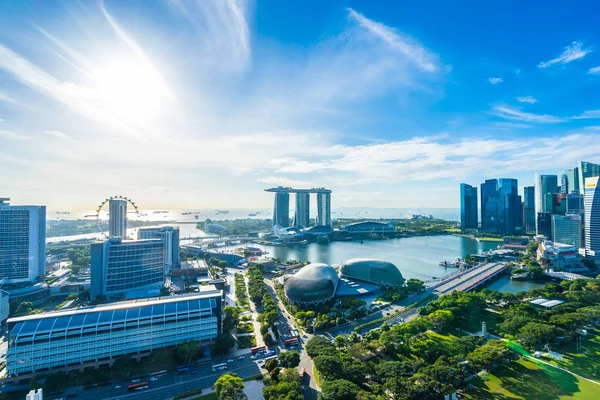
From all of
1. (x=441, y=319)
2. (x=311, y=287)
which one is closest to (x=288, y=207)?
(x=311, y=287)

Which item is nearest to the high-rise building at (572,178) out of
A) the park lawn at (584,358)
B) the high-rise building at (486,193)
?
the high-rise building at (486,193)

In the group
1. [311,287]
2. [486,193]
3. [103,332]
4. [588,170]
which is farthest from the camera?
[486,193]

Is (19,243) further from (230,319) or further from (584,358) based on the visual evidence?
(584,358)

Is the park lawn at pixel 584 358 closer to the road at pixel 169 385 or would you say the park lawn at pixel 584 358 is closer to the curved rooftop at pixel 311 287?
the curved rooftop at pixel 311 287

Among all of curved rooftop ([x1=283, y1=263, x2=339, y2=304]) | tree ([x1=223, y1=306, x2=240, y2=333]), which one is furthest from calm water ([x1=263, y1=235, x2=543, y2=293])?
tree ([x1=223, y1=306, x2=240, y2=333])

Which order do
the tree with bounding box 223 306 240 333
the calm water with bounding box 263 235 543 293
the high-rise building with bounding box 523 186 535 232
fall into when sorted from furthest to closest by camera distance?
the high-rise building with bounding box 523 186 535 232 → the calm water with bounding box 263 235 543 293 → the tree with bounding box 223 306 240 333

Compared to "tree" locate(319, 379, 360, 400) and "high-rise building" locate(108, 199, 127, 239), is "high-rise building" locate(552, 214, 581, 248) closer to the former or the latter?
"tree" locate(319, 379, 360, 400)

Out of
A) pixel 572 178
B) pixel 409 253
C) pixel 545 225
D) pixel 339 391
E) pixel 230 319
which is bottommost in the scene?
pixel 409 253
